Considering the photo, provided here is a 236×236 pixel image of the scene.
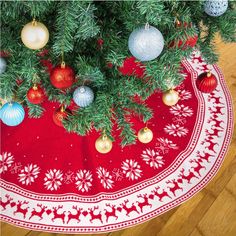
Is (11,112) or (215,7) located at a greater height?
(11,112)

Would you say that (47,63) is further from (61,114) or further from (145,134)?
(145,134)

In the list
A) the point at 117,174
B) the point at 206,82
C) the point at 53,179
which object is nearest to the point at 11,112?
the point at 53,179

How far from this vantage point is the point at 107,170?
1.09 meters

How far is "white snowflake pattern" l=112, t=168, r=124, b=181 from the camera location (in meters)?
1.07

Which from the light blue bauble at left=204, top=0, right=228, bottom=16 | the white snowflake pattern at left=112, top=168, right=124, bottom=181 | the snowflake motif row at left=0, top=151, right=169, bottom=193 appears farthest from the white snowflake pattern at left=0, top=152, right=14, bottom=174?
the light blue bauble at left=204, top=0, right=228, bottom=16

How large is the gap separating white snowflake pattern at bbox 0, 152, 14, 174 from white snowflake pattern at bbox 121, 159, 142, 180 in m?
0.39

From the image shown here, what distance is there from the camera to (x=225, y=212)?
0.99 metres

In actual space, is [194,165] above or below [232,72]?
below

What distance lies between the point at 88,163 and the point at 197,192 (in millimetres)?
376

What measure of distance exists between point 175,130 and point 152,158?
15 centimetres

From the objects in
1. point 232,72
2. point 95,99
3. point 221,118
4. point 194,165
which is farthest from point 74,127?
point 232,72

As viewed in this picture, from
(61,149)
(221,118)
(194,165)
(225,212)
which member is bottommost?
(225,212)

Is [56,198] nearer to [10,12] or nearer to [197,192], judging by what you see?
[197,192]

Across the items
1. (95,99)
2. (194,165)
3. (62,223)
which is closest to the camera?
(95,99)
